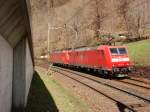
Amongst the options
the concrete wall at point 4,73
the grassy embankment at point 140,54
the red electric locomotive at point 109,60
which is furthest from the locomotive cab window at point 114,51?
the concrete wall at point 4,73

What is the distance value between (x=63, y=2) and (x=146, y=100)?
4249 inches

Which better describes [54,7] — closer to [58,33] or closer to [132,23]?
[58,33]

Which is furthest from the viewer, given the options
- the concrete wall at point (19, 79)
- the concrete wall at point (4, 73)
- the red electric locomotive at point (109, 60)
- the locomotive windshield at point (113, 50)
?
the locomotive windshield at point (113, 50)

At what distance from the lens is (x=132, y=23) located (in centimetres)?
5284

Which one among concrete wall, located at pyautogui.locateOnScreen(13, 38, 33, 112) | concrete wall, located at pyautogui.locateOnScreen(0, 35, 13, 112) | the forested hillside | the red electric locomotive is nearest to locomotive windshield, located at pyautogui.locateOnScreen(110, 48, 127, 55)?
the red electric locomotive

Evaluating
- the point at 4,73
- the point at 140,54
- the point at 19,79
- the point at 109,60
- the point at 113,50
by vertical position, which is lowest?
the point at 19,79

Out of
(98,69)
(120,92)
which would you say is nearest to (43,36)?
(98,69)

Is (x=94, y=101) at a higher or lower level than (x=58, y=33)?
lower

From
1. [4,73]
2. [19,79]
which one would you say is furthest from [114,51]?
[4,73]

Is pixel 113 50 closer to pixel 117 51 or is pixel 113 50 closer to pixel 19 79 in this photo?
pixel 117 51

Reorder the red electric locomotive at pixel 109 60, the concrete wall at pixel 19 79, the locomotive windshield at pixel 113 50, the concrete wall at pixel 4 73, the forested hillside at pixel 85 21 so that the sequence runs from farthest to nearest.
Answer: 1. the forested hillside at pixel 85 21
2. the locomotive windshield at pixel 113 50
3. the red electric locomotive at pixel 109 60
4. the concrete wall at pixel 19 79
5. the concrete wall at pixel 4 73

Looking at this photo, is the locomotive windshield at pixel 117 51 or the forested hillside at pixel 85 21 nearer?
the locomotive windshield at pixel 117 51

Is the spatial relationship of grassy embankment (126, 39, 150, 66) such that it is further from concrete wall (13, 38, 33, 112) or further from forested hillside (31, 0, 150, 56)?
concrete wall (13, 38, 33, 112)

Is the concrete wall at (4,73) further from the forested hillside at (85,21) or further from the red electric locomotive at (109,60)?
the forested hillside at (85,21)
